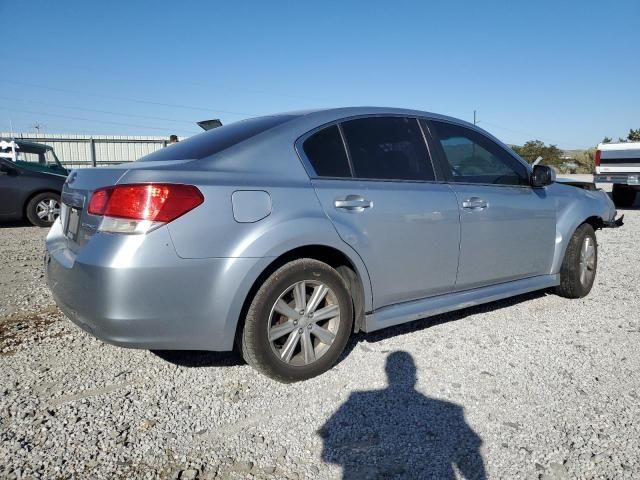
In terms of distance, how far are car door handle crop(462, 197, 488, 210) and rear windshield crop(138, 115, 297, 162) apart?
1.37m

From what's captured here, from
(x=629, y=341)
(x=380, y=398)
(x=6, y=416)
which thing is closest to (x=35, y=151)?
(x=6, y=416)

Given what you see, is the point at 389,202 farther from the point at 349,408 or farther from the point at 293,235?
the point at 349,408

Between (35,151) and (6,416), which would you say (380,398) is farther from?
(35,151)

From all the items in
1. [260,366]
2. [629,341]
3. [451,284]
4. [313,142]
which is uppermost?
[313,142]

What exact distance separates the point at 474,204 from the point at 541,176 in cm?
92

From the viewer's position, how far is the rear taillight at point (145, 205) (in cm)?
235

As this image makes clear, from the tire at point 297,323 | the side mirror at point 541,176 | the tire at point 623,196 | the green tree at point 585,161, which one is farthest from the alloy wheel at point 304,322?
the green tree at point 585,161

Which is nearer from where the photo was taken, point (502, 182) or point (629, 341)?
point (629, 341)

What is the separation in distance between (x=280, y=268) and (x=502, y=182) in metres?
2.19

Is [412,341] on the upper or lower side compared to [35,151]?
lower

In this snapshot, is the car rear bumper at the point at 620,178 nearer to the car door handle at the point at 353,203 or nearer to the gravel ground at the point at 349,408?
the gravel ground at the point at 349,408

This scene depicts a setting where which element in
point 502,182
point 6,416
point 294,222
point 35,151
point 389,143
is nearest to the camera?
point 6,416

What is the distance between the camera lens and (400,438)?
2.32 metres

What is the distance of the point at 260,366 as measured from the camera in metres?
2.69
